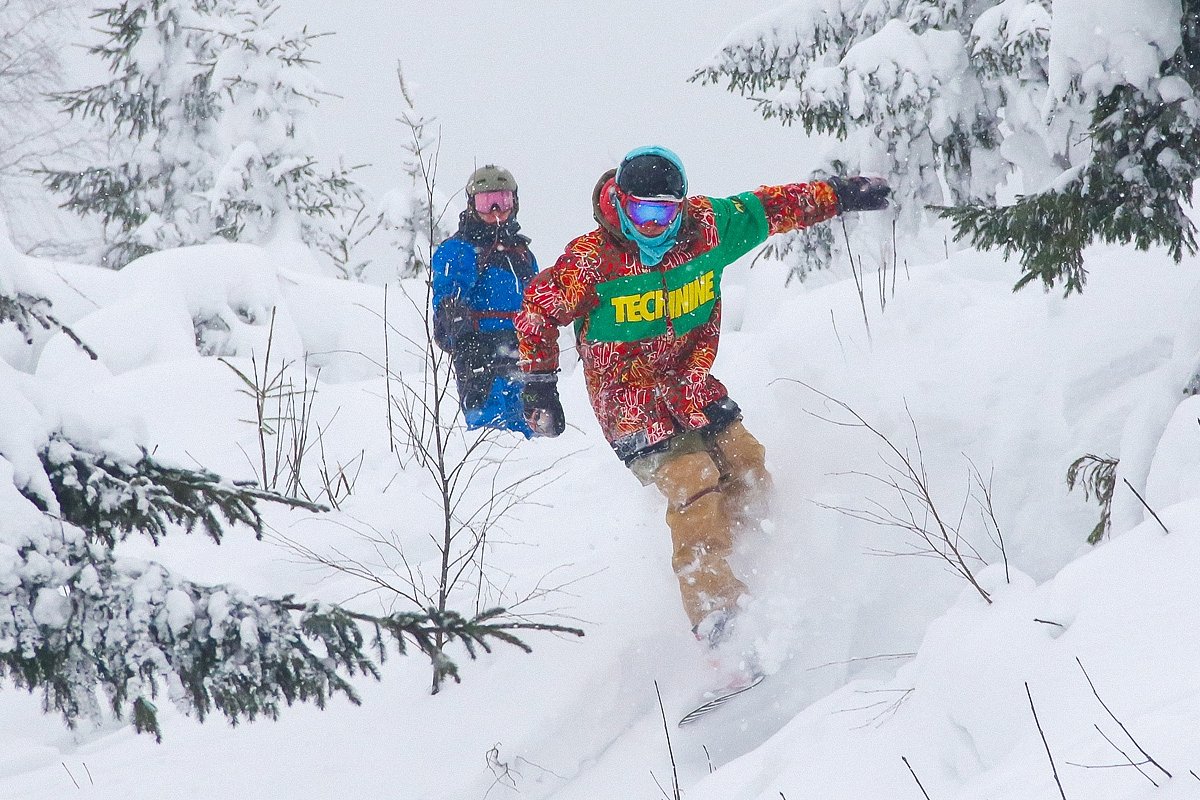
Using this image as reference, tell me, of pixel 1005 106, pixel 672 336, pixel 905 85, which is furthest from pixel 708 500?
pixel 1005 106

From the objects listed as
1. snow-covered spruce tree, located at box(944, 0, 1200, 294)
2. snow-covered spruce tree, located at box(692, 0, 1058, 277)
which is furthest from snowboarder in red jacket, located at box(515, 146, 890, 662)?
snow-covered spruce tree, located at box(692, 0, 1058, 277)

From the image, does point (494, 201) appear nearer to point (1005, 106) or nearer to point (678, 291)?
point (678, 291)

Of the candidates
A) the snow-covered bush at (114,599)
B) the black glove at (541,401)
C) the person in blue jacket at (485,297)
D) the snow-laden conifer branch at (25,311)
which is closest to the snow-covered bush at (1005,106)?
the black glove at (541,401)

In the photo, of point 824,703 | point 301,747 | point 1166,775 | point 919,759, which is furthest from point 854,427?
point 1166,775

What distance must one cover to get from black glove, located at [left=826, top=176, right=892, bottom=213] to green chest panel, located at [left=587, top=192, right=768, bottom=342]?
15.2 inches

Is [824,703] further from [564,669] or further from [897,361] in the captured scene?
[897,361]

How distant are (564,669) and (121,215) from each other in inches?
628

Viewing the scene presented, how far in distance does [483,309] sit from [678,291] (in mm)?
2382

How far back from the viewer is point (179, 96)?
53.7 ft

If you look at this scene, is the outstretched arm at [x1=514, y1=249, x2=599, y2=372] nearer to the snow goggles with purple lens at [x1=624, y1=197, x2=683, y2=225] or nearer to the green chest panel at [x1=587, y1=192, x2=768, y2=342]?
the green chest panel at [x1=587, y1=192, x2=768, y2=342]

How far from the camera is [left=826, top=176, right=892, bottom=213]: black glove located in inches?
182

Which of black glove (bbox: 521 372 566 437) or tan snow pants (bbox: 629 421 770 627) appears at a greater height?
black glove (bbox: 521 372 566 437)

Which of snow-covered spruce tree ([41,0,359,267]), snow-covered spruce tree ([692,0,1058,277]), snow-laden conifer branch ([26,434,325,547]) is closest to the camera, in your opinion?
snow-laden conifer branch ([26,434,325,547])

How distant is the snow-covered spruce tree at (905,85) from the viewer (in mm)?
6590
